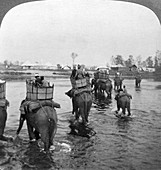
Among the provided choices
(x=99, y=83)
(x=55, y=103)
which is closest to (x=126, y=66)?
(x=99, y=83)

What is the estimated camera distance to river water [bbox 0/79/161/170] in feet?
3.37

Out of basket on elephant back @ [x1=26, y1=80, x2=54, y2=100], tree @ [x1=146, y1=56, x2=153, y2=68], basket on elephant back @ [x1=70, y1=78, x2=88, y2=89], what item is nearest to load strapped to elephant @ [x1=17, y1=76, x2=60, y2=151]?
basket on elephant back @ [x1=26, y1=80, x2=54, y2=100]

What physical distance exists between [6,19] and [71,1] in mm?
203

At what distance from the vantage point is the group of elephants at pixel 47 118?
3.70ft

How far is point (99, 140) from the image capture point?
44.2 inches

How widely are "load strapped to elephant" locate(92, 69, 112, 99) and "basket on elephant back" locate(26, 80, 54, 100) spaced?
0.52 ft

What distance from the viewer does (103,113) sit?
122 centimetres

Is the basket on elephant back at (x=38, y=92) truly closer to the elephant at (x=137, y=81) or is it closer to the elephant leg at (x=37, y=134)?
the elephant leg at (x=37, y=134)

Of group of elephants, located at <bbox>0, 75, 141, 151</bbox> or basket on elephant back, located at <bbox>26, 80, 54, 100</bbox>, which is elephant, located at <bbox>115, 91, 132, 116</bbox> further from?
basket on elephant back, located at <bbox>26, 80, 54, 100</bbox>

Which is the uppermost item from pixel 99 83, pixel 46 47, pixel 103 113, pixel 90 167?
pixel 46 47

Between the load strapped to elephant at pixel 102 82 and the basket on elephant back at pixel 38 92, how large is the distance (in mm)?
159

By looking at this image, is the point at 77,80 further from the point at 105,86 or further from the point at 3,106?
the point at 3,106

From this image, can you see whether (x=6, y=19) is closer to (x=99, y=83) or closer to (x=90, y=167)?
(x=99, y=83)

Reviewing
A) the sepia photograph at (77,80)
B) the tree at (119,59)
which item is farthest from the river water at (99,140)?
the tree at (119,59)
